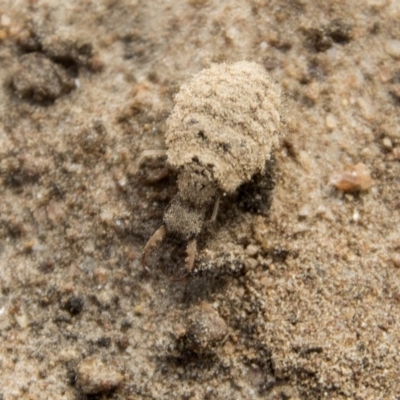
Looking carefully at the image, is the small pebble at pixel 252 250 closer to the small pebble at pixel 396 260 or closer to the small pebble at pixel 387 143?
the small pebble at pixel 396 260

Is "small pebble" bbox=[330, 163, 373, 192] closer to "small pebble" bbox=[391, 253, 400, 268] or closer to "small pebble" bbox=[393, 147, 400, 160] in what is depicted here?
"small pebble" bbox=[393, 147, 400, 160]

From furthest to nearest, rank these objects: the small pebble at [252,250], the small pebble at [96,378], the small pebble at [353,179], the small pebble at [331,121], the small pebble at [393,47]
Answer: the small pebble at [393,47] < the small pebble at [331,121] < the small pebble at [353,179] < the small pebble at [252,250] < the small pebble at [96,378]

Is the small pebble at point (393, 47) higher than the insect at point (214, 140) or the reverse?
higher

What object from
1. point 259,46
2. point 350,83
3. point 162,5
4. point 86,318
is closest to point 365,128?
point 350,83

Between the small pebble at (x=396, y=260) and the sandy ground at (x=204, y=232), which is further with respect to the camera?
the small pebble at (x=396, y=260)

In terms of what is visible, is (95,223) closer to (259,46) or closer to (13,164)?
(13,164)

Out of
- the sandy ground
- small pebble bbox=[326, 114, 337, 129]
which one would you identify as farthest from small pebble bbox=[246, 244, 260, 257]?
small pebble bbox=[326, 114, 337, 129]

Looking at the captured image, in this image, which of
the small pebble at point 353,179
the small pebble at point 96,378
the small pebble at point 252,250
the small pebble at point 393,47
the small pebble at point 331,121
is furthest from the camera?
the small pebble at point 393,47

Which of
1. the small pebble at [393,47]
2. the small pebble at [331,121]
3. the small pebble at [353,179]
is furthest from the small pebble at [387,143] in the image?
the small pebble at [393,47]
